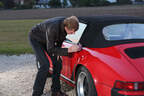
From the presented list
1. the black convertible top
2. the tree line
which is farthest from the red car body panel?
the tree line

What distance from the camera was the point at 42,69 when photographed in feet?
12.2

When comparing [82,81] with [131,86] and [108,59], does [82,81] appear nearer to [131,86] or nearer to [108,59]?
[108,59]

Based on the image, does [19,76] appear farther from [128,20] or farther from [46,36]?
[128,20]

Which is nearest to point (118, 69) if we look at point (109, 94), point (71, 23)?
point (109, 94)

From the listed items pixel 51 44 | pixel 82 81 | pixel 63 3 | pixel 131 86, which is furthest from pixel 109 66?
pixel 63 3

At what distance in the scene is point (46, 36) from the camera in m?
3.64

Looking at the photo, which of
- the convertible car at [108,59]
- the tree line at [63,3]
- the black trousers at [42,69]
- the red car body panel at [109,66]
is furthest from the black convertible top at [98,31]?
the tree line at [63,3]

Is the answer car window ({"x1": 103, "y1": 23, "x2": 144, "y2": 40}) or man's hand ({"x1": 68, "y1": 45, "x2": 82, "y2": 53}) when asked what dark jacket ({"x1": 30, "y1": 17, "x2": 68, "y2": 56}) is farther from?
car window ({"x1": 103, "y1": 23, "x2": 144, "y2": 40})

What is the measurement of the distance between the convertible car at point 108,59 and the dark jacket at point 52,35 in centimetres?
32

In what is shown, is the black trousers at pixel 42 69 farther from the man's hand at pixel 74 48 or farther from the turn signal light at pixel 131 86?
the turn signal light at pixel 131 86

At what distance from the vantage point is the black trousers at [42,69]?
372 cm

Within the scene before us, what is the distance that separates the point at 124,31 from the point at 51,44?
1218 millimetres

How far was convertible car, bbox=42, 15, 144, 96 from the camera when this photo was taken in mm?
2730

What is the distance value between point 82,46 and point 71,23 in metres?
0.52
